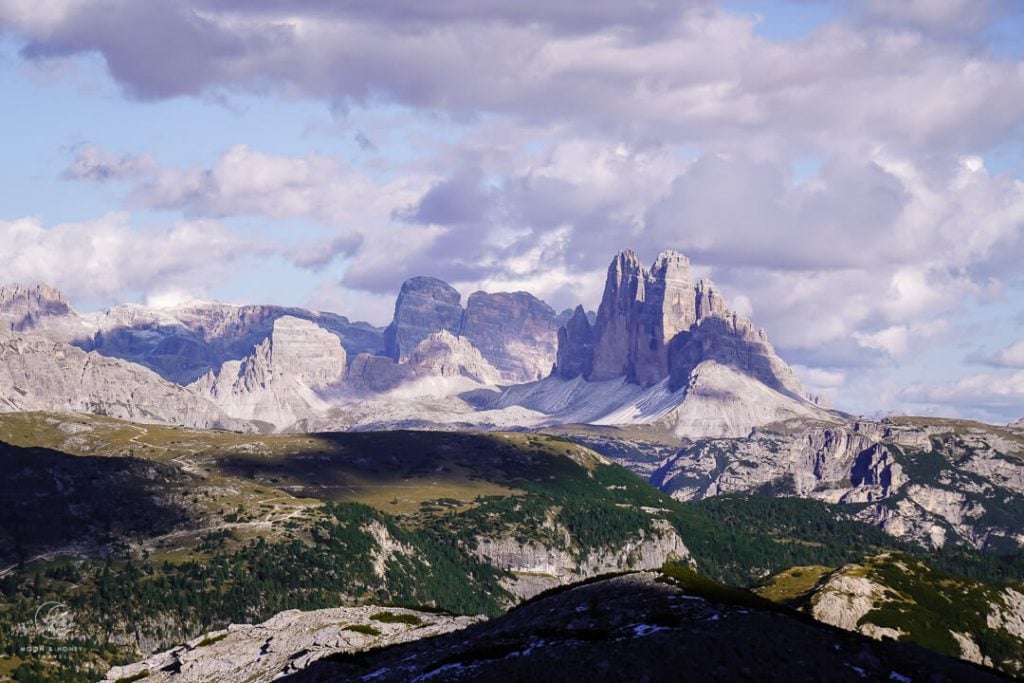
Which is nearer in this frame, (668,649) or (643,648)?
(668,649)

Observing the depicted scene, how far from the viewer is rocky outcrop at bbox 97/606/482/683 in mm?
157750

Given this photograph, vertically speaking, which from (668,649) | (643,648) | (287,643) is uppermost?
(668,649)

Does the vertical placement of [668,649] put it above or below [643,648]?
above

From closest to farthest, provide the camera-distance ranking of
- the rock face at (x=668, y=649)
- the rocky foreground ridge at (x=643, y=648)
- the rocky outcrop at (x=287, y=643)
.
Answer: the rock face at (x=668, y=649)
the rocky foreground ridge at (x=643, y=648)
the rocky outcrop at (x=287, y=643)

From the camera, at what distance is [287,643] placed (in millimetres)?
169750

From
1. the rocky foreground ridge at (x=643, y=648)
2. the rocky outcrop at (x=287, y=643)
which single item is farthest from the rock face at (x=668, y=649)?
the rocky outcrop at (x=287, y=643)

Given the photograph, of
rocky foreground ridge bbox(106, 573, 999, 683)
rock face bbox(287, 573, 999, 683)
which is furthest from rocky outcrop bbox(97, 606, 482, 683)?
rock face bbox(287, 573, 999, 683)

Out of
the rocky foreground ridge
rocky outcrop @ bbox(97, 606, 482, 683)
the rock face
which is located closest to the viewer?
the rock face

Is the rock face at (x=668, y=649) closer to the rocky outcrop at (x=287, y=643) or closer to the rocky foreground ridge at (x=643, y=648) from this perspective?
the rocky foreground ridge at (x=643, y=648)

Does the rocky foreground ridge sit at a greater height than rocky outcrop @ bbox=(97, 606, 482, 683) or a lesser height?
greater

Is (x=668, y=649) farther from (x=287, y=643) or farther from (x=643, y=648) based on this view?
(x=287, y=643)

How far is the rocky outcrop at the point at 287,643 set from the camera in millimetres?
157750

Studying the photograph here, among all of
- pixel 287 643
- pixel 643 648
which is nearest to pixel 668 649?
pixel 643 648

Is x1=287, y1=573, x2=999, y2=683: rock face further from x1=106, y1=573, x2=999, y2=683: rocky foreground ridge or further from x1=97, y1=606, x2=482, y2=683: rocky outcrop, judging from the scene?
x1=97, y1=606, x2=482, y2=683: rocky outcrop
